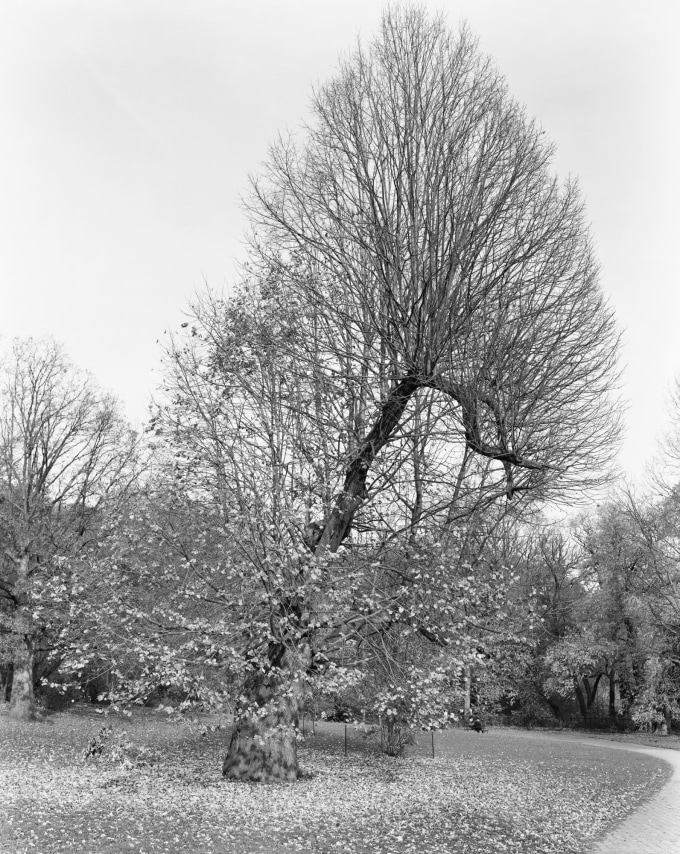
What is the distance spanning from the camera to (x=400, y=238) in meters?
14.1

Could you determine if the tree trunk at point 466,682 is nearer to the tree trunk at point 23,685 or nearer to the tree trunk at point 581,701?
the tree trunk at point 23,685

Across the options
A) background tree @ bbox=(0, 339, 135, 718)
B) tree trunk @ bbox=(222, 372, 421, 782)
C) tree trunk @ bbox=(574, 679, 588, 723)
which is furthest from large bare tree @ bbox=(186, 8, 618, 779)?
tree trunk @ bbox=(574, 679, 588, 723)

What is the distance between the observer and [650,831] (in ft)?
40.2

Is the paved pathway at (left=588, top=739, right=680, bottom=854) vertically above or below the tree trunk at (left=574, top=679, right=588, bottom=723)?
below

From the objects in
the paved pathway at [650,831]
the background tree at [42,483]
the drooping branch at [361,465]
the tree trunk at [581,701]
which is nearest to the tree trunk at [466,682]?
the drooping branch at [361,465]

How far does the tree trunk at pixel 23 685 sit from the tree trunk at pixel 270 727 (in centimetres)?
1702

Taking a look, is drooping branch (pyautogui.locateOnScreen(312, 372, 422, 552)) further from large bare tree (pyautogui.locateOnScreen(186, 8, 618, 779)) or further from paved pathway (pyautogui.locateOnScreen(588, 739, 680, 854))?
paved pathway (pyautogui.locateOnScreen(588, 739, 680, 854))

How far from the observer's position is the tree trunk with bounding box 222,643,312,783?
Answer: 13172 millimetres

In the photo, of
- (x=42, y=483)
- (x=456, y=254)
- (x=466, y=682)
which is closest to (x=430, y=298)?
(x=456, y=254)

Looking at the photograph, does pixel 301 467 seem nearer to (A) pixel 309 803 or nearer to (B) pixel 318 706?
(A) pixel 309 803

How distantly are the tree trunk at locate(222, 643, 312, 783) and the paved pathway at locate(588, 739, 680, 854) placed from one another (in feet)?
18.2

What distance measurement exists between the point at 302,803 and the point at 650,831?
19.2 feet

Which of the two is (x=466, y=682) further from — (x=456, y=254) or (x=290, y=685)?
(x=456, y=254)

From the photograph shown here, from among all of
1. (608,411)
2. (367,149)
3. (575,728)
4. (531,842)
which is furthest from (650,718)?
(367,149)
